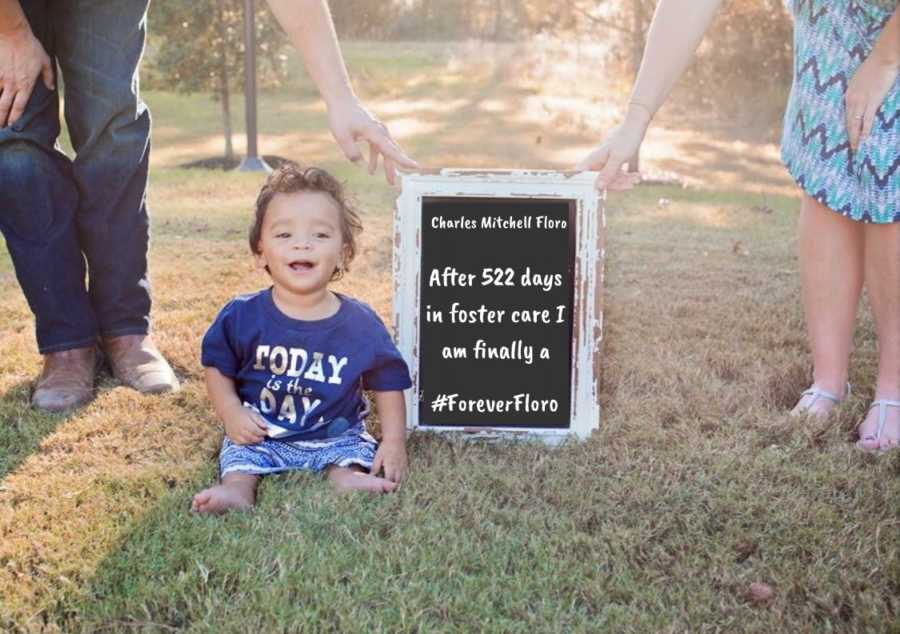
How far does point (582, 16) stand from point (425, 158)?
2.20 metres

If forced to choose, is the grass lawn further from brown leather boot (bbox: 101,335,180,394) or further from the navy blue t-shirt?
the navy blue t-shirt

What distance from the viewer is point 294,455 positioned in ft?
7.53

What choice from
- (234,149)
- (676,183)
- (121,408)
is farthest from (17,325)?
(234,149)

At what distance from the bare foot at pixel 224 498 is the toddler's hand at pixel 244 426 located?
132 mm

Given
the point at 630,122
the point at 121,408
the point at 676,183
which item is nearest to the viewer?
the point at 630,122

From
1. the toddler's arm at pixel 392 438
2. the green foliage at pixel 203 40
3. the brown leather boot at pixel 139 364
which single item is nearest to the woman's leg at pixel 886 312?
the toddler's arm at pixel 392 438

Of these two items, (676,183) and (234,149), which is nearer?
(676,183)

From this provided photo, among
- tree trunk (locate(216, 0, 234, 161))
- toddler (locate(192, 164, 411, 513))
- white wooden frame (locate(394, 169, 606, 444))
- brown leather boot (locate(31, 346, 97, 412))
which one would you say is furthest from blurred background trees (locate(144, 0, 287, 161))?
toddler (locate(192, 164, 411, 513))

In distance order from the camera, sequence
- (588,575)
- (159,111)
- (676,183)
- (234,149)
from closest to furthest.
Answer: (588,575) < (676,183) < (234,149) < (159,111)

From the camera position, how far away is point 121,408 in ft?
8.69

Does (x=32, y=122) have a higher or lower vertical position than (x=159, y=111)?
higher

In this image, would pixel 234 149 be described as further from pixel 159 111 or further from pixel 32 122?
pixel 32 122

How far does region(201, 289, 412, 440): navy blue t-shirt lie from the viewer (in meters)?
2.33

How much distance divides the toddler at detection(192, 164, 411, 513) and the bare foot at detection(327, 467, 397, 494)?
Answer: 58 mm
